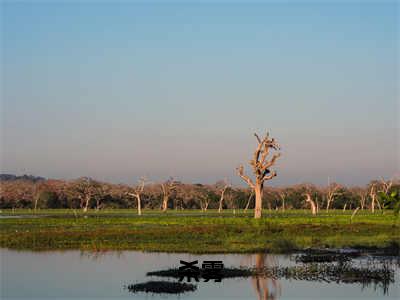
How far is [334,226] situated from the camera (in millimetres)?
49219

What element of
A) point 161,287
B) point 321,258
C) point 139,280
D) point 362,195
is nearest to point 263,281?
point 161,287

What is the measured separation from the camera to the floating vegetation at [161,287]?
20797 millimetres

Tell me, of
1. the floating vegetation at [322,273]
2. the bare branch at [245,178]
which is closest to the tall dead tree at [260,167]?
the bare branch at [245,178]

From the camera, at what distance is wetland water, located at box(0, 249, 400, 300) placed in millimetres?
20328

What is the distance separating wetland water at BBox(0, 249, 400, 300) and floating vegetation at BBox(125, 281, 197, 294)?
36cm

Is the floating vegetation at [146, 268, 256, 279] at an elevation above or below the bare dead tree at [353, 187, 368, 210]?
below

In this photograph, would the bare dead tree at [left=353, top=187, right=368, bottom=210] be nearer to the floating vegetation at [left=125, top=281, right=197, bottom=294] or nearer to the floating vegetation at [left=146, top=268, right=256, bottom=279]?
the floating vegetation at [left=146, top=268, right=256, bottom=279]

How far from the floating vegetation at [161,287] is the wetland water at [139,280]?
0.36m

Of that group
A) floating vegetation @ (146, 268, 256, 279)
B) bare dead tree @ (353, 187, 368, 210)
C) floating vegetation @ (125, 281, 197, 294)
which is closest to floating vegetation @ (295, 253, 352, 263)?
floating vegetation @ (146, 268, 256, 279)

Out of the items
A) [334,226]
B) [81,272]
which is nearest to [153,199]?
[334,226]

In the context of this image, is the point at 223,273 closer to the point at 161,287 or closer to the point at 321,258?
the point at 161,287

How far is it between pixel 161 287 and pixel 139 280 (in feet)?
7.86

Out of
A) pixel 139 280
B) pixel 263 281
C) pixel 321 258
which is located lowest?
pixel 139 280

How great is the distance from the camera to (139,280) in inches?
920
